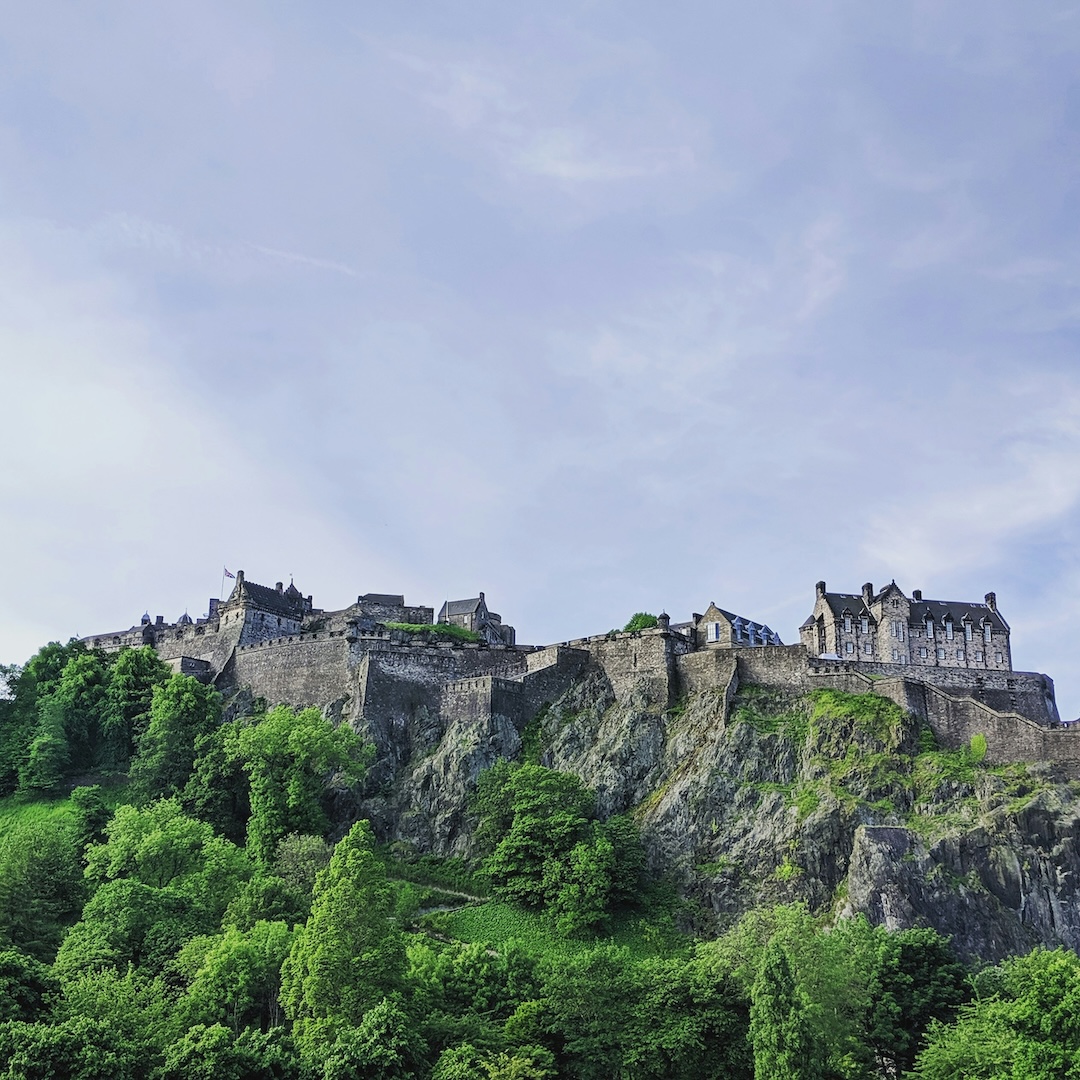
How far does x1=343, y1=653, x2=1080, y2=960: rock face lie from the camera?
58.8m

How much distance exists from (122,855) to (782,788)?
33.9 meters

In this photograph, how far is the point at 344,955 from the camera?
152 feet

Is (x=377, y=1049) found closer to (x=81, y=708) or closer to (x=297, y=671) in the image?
(x=297, y=671)

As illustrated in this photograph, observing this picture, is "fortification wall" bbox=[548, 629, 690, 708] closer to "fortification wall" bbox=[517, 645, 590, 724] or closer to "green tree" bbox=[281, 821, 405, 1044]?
"fortification wall" bbox=[517, 645, 590, 724]

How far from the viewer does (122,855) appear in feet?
203

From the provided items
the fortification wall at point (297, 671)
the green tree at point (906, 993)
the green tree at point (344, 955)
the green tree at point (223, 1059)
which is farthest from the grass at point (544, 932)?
the fortification wall at point (297, 671)

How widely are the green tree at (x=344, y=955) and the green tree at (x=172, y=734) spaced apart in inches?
1054

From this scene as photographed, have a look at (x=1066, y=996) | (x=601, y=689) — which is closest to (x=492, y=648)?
(x=601, y=689)

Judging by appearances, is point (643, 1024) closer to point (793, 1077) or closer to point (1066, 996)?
point (793, 1077)

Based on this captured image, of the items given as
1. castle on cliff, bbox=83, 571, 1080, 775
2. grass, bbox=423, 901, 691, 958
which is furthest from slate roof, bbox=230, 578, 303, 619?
grass, bbox=423, 901, 691, 958

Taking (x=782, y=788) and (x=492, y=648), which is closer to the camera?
(x=782, y=788)

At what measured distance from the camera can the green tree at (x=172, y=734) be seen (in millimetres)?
73562

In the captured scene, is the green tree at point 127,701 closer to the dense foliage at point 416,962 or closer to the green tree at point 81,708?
the green tree at point 81,708

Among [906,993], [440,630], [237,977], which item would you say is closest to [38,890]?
[237,977]
